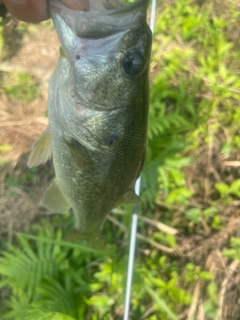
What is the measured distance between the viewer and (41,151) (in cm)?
143

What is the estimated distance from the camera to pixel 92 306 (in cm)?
254

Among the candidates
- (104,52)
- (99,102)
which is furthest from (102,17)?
(99,102)

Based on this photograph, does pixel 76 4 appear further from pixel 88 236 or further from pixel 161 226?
pixel 161 226

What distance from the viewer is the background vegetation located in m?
2.48

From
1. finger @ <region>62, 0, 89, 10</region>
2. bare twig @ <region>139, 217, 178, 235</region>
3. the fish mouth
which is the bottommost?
bare twig @ <region>139, 217, 178, 235</region>

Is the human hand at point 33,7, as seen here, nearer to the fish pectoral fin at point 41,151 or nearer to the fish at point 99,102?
the fish at point 99,102

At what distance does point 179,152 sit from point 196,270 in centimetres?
87

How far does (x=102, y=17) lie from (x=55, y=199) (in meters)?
0.82

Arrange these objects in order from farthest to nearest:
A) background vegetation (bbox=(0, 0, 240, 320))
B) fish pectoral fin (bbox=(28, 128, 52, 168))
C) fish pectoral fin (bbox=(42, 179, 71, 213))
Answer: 1. background vegetation (bbox=(0, 0, 240, 320))
2. fish pectoral fin (bbox=(42, 179, 71, 213))
3. fish pectoral fin (bbox=(28, 128, 52, 168))

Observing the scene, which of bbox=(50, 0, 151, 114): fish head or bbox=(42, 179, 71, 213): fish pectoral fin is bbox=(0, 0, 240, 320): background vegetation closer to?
bbox=(42, 179, 71, 213): fish pectoral fin

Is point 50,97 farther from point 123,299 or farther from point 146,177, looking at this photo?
point 123,299

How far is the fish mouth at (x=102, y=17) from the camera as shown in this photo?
1.05m

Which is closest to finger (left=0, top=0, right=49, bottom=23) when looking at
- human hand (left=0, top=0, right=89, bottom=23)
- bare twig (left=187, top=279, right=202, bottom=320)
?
human hand (left=0, top=0, right=89, bottom=23)

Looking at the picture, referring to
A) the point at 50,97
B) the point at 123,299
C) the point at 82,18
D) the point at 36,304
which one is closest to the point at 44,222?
the point at 36,304
